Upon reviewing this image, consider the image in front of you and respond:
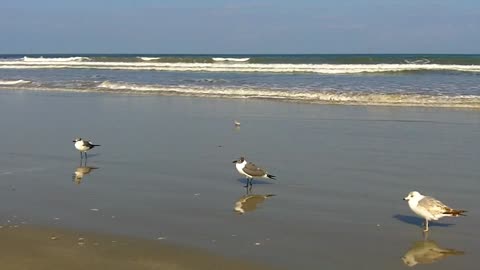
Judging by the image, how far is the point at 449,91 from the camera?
70.8ft

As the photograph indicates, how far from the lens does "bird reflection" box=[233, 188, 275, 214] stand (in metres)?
7.29

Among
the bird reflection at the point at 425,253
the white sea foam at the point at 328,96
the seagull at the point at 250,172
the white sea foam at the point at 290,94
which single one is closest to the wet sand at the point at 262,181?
the bird reflection at the point at 425,253

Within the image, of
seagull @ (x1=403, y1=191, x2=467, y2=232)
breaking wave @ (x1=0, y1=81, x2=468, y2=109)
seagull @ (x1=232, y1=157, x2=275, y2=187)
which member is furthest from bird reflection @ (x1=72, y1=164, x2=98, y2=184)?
breaking wave @ (x1=0, y1=81, x2=468, y2=109)

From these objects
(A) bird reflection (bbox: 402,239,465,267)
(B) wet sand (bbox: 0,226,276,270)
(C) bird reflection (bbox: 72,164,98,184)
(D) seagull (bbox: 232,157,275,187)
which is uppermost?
(D) seagull (bbox: 232,157,275,187)

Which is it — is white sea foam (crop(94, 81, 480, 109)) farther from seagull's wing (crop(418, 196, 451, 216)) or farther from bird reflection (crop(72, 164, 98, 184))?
seagull's wing (crop(418, 196, 451, 216))

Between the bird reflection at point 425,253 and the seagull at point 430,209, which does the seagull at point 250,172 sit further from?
the bird reflection at point 425,253

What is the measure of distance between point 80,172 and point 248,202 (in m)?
2.94

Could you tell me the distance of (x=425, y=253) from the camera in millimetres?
5746

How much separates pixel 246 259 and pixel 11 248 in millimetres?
2044

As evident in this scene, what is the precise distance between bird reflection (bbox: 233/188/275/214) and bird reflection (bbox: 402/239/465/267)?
1.99 m

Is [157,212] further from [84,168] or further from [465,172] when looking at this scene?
[465,172]

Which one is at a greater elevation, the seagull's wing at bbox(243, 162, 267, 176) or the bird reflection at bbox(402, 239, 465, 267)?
the seagull's wing at bbox(243, 162, 267, 176)

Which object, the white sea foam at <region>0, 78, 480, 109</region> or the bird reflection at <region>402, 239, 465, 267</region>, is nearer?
the bird reflection at <region>402, 239, 465, 267</region>

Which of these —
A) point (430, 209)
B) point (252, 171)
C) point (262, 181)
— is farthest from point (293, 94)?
point (430, 209)
